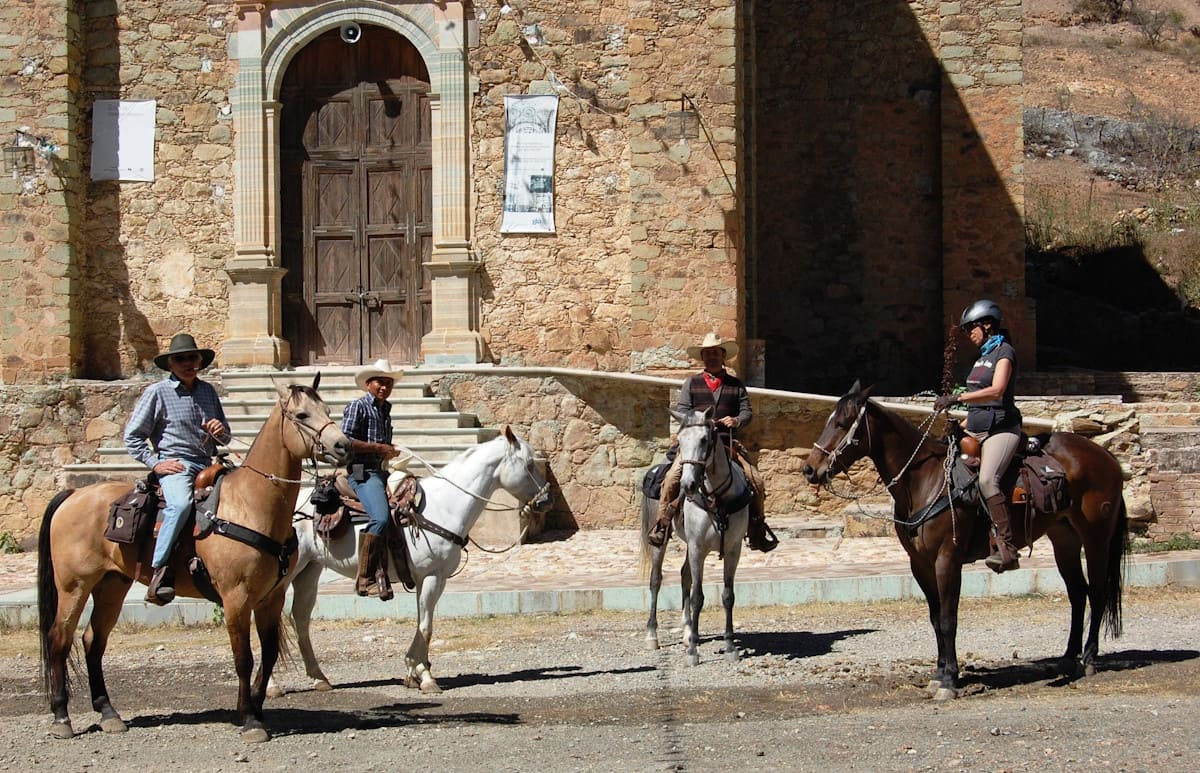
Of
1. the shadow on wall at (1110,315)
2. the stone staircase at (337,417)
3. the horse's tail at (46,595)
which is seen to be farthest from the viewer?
the shadow on wall at (1110,315)

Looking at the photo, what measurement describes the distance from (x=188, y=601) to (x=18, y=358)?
6.83m

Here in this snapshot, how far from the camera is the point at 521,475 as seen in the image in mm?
10164

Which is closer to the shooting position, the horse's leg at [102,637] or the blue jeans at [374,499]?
the horse's leg at [102,637]

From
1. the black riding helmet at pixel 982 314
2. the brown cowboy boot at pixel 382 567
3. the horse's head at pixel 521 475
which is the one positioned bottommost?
the brown cowboy boot at pixel 382 567

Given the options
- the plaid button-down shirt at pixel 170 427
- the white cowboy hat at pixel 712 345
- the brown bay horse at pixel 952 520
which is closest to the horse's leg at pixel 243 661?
the plaid button-down shirt at pixel 170 427

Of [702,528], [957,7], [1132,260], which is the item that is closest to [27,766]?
[702,528]

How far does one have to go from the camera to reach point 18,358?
18156 mm

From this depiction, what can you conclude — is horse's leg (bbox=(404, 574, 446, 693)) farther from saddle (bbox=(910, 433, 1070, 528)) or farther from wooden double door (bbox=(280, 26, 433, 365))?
wooden double door (bbox=(280, 26, 433, 365))

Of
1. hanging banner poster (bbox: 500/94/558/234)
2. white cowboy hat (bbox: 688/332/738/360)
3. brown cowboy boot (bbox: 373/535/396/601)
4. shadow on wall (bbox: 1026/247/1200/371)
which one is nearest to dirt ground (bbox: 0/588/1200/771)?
brown cowboy boot (bbox: 373/535/396/601)

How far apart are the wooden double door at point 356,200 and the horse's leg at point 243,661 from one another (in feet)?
32.9

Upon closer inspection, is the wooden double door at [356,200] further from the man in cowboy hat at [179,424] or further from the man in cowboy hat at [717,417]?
the man in cowboy hat at [179,424]

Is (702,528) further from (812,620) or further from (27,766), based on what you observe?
(27,766)

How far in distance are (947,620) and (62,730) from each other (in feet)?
17.2

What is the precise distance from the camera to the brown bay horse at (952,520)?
9.28 metres
